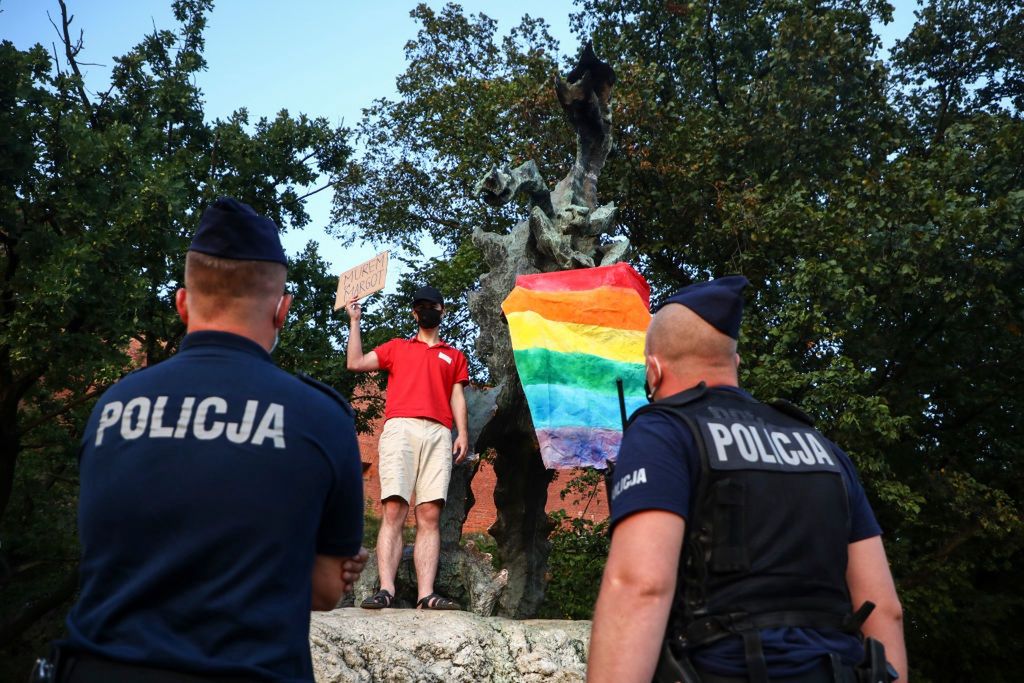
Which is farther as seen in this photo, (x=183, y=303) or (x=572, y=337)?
(x=572, y=337)

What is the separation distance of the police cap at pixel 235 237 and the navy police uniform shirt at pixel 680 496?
895 mm

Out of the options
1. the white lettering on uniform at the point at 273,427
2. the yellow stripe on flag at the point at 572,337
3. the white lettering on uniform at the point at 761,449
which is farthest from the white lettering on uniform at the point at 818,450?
the yellow stripe on flag at the point at 572,337

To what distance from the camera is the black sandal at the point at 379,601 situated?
5251 millimetres

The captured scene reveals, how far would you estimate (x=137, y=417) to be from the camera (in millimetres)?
1913

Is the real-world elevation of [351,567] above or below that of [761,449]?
below

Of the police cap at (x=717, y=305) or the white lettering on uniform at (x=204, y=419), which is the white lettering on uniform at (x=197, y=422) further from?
the police cap at (x=717, y=305)

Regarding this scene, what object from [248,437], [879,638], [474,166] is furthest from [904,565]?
[248,437]

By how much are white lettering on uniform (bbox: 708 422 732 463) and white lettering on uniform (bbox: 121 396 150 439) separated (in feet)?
3.96

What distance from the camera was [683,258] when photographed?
1488 cm

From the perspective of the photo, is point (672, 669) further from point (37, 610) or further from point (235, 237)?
point (37, 610)

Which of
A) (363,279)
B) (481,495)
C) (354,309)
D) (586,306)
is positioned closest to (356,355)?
(354,309)

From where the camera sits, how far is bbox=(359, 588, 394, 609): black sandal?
5.25m

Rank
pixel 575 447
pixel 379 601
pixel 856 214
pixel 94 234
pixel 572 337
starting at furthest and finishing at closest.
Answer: pixel 856 214 → pixel 94 234 → pixel 572 337 → pixel 575 447 → pixel 379 601

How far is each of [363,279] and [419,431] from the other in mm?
937
